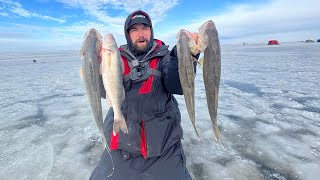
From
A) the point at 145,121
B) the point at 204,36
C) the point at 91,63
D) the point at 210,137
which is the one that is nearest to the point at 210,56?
the point at 204,36

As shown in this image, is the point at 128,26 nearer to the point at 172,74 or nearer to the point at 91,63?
the point at 172,74

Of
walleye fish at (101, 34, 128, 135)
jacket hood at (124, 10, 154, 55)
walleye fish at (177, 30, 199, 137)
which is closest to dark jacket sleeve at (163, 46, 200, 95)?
walleye fish at (177, 30, 199, 137)

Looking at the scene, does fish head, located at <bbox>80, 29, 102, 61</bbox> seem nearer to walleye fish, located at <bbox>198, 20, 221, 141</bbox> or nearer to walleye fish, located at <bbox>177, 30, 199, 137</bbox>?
walleye fish, located at <bbox>177, 30, 199, 137</bbox>

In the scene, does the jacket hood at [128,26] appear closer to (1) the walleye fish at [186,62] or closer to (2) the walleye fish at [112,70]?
(2) the walleye fish at [112,70]

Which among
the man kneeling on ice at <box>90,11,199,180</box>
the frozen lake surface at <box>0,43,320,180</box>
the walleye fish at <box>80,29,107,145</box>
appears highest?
the walleye fish at <box>80,29,107,145</box>

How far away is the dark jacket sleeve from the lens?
295 centimetres

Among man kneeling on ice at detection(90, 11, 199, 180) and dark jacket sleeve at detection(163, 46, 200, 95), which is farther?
man kneeling on ice at detection(90, 11, 199, 180)

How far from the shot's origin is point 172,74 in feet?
10.4

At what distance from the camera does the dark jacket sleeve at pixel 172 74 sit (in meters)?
2.95

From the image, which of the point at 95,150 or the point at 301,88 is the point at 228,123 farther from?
the point at 301,88

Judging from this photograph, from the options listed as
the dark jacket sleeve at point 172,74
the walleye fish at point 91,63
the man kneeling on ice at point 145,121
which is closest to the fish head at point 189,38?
→ the dark jacket sleeve at point 172,74

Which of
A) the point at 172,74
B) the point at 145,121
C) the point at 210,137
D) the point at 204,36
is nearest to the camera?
the point at 204,36

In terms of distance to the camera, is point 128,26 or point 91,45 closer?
point 91,45

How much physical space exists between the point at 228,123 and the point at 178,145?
275 centimetres
